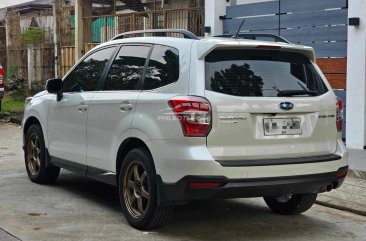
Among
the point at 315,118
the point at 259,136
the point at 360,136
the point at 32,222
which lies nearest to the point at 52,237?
the point at 32,222

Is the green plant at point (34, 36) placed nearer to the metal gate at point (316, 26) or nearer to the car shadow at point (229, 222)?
the metal gate at point (316, 26)

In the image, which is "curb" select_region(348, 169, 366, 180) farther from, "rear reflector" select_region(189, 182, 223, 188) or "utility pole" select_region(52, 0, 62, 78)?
"utility pole" select_region(52, 0, 62, 78)

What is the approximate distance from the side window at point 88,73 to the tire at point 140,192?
121 cm

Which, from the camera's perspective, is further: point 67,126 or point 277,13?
point 277,13

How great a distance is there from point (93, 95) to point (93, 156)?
0.63 meters

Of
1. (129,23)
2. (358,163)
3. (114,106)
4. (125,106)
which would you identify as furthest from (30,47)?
(125,106)

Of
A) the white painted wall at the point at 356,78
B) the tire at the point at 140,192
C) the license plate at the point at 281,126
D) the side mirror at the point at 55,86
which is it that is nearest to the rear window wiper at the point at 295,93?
the license plate at the point at 281,126

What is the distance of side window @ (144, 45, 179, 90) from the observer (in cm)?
533

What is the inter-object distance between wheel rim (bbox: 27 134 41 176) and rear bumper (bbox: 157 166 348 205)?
9.46ft

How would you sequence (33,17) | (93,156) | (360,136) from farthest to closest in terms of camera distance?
(33,17) → (360,136) → (93,156)

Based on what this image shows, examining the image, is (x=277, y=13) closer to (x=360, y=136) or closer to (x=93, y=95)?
(x=360, y=136)

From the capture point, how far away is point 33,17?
20016 millimetres

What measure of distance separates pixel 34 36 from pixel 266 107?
51.1ft

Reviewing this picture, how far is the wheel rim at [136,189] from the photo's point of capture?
5461mm
